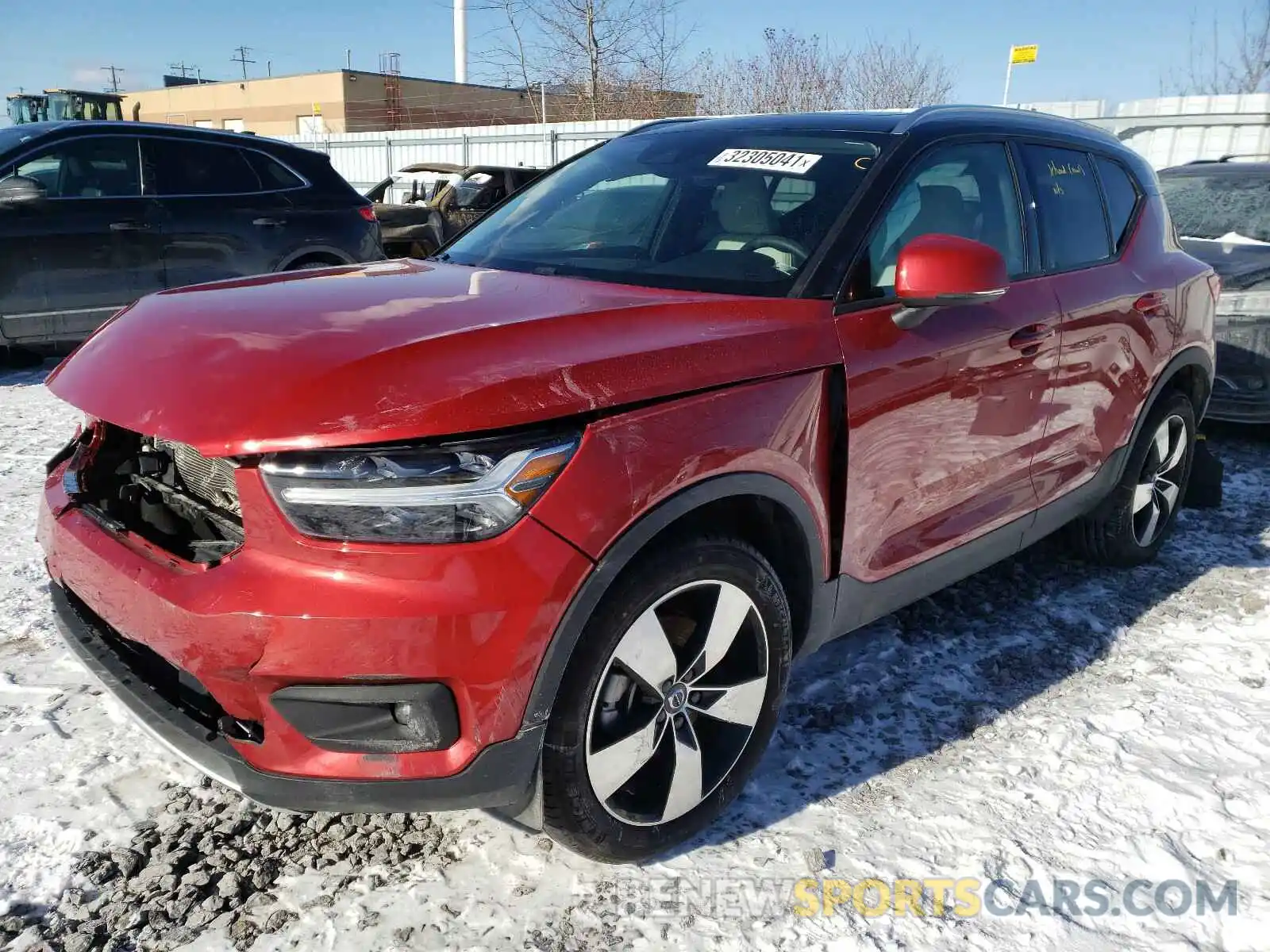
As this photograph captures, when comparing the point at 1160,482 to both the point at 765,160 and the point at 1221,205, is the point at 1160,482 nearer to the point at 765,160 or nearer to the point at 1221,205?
the point at 765,160

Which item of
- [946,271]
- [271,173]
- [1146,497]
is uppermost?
[271,173]

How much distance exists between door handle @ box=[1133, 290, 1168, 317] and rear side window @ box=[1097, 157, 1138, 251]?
0.72ft

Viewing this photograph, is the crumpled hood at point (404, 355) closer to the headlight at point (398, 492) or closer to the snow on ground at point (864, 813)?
the headlight at point (398, 492)

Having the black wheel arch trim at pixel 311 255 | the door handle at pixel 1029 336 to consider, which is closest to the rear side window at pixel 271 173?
the black wheel arch trim at pixel 311 255

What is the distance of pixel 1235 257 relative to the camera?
6012 millimetres

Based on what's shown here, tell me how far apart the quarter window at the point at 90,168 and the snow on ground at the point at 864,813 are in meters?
3.98

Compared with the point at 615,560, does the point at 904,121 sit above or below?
above

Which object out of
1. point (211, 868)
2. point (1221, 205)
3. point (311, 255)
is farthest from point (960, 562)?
point (311, 255)

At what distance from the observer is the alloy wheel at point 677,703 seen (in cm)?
206

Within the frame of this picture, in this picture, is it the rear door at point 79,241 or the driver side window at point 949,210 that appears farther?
the rear door at point 79,241

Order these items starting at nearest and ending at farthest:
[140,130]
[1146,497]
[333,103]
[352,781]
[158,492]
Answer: [352,781] < [158,492] < [1146,497] < [140,130] < [333,103]

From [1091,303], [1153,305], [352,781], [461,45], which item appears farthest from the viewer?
[461,45]

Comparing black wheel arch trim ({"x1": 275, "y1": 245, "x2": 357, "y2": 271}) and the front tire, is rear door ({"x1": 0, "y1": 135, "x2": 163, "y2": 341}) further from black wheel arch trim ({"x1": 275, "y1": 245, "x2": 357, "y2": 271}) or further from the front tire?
the front tire

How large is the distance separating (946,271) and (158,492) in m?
2.00
